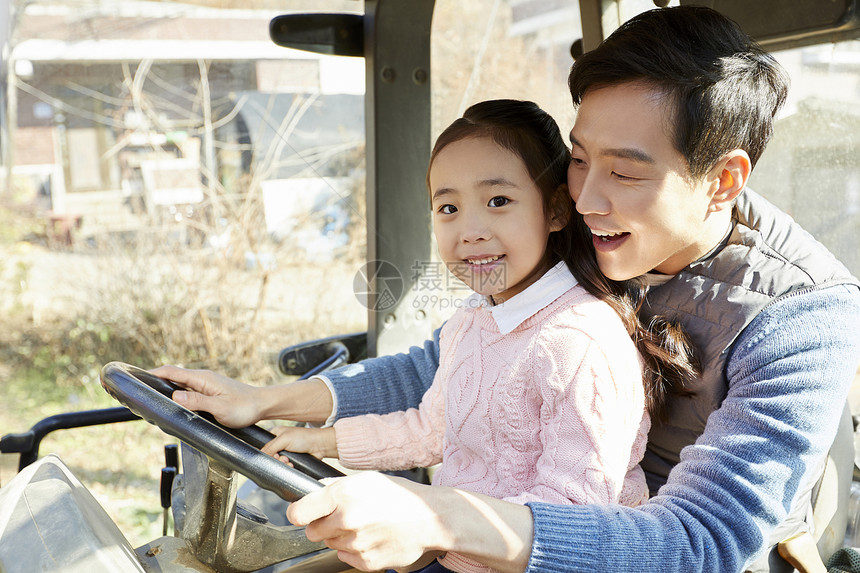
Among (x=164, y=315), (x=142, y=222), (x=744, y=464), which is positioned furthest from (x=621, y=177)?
(x=142, y=222)

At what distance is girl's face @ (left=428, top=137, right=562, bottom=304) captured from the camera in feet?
4.74

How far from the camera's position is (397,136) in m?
2.25

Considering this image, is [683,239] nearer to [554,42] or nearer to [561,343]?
[561,343]

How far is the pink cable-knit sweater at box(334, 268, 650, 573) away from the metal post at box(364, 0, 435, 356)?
0.70 m

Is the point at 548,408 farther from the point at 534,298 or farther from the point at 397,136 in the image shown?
the point at 397,136

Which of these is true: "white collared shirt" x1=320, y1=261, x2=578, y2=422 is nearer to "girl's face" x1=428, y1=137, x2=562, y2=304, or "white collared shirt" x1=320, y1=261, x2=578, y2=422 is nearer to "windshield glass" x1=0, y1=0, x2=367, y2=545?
"girl's face" x1=428, y1=137, x2=562, y2=304

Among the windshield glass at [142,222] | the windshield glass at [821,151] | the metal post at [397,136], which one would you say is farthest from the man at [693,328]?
the windshield glass at [142,222]

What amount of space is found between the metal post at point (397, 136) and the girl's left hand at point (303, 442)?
72 centimetres

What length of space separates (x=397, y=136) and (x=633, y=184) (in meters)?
1.07

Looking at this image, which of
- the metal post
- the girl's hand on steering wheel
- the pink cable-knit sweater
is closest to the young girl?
the pink cable-knit sweater

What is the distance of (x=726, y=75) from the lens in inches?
50.7

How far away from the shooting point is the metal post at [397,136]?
87.4 inches

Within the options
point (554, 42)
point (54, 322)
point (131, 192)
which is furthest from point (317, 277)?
point (554, 42)

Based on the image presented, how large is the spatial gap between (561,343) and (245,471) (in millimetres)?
568
